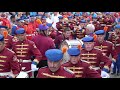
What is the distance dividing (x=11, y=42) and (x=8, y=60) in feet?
7.12

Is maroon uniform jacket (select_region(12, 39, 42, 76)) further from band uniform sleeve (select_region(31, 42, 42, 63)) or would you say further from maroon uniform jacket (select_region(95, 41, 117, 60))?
maroon uniform jacket (select_region(95, 41, 117, 60))

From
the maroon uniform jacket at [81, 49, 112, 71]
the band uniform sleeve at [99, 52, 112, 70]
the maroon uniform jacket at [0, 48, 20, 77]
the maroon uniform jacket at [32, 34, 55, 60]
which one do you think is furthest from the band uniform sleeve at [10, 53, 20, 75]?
the maroon uniform jacket at [32, 34, 55, 60]

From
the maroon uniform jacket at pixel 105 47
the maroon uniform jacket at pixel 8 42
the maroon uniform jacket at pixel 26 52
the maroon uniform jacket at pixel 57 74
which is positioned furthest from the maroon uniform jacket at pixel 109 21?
the maroon uniform jacket at pixel 57 74

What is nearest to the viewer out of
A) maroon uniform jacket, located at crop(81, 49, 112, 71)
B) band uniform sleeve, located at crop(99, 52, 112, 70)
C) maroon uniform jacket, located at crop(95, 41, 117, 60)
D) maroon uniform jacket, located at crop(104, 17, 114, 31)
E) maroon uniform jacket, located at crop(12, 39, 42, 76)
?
band uniform sleeve, located at crop(99, 52, 112, 70)

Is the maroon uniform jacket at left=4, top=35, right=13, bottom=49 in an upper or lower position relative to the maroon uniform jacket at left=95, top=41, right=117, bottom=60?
upper

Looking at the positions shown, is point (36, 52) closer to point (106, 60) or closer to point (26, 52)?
point (26, 52)

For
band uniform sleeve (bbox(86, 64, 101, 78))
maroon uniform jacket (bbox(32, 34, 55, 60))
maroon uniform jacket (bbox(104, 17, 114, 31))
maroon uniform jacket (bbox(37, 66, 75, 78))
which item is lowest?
band uniform sleeve (bbox(86, 64, 101, 78))

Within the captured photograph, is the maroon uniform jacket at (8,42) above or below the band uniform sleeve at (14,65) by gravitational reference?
above

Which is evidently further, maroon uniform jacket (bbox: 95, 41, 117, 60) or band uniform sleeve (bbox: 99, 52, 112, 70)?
maroon uniform jacket (bbox: 95, 41, 117, 60)

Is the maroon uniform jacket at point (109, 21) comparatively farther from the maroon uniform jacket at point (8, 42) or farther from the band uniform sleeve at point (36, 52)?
the band uniform sleeve at point (36, 52)

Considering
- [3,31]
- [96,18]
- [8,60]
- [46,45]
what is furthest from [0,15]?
[8,60]

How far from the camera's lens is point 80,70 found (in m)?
6.41

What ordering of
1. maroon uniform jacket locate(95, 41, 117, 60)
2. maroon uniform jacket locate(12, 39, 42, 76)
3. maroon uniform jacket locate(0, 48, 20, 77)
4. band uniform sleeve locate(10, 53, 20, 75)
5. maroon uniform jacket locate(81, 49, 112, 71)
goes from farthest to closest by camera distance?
maroon uniform jacket locate(95, 41, 117, 60), maroon uniform jacket locate(12, 39, 42, 76), maroon uniform jacket locate(81, 49, 112, 71), maroon uniform jacket locate(0, 48, 20, 77), band uniform sleeve locate(10, 53, 20, 75)

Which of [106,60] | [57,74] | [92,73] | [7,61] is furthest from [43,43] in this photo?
[57,74]
